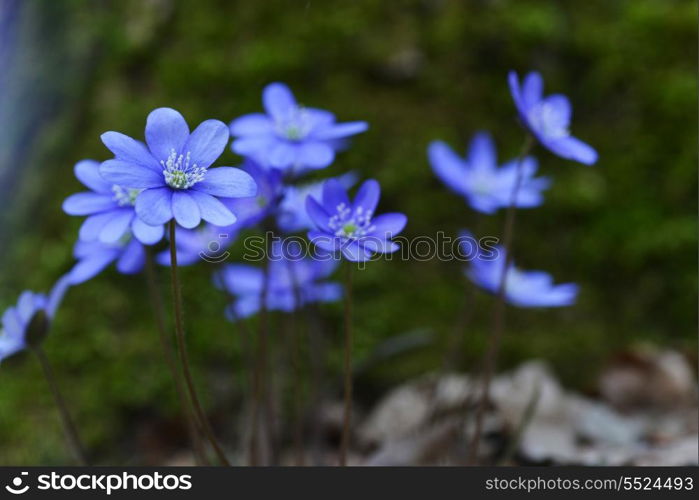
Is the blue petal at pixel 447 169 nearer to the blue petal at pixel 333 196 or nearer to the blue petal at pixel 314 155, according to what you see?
the blue petal at pixel 314 155

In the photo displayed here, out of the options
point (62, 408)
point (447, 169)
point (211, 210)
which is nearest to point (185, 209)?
point (211, 210)

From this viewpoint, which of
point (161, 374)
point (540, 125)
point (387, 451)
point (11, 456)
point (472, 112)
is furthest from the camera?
point (472, 112)

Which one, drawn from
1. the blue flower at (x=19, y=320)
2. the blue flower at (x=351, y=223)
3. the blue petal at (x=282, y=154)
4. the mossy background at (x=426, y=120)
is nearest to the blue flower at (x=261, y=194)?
the blue petal at (x=282, y=154)

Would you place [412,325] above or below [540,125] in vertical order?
below

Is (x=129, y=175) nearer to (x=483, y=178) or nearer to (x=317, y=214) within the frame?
(x=317, y=214)

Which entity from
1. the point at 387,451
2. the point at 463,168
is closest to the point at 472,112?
the point at 463,168

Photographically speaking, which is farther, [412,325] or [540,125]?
[412,325]

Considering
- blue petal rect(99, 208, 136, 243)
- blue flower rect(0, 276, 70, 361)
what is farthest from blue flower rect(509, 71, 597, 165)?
blue flower rect(0, 276, 70, 361)

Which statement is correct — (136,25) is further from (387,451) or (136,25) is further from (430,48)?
(387,451)
